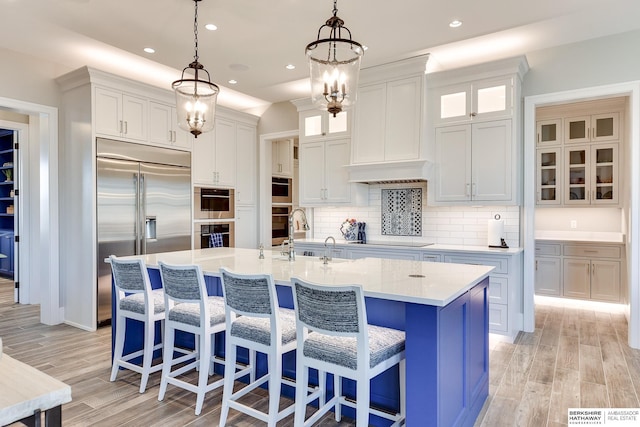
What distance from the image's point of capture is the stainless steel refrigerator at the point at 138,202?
14.1 ft

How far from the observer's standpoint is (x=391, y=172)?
454 cm

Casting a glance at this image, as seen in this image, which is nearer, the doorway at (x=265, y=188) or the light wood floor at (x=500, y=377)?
the light wood floor at (x=500, y=377)

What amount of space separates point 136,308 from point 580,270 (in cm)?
555

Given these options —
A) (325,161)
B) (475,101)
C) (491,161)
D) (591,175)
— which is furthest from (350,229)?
(591,175)

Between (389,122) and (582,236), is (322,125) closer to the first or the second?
(389,122)

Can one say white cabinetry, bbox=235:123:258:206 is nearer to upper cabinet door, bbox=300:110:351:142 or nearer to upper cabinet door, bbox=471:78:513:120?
upper cabinet door, bbox=300:110:351:142

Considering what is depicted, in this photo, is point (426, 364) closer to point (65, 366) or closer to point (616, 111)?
Result: point (65, 366)

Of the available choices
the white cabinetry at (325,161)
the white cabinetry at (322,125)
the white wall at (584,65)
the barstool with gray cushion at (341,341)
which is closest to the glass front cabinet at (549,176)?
the white wall at (584,65)

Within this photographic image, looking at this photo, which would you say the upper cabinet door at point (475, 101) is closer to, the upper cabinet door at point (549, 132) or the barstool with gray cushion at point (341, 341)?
the upper cabinet door at point (549, 132)

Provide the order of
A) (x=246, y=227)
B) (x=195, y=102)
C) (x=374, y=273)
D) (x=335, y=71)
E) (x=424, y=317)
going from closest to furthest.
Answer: (x=424, y=317) → (x=335, y=71) → (x=374, y=273) → (x=195, y=102) → (x=246, y=227)

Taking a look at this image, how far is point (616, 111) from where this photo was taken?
5.28 metres

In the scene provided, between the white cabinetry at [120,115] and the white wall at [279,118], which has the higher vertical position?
the white wall at [279,118]

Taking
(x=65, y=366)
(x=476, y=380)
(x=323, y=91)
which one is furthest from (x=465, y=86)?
(x=65, y=366)

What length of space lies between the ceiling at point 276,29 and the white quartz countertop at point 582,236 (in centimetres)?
297
